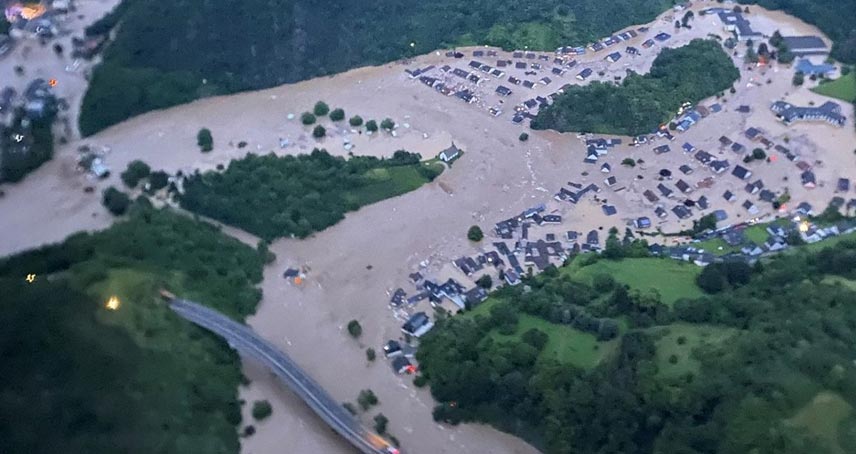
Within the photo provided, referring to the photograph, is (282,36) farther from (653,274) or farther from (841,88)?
(841,88)

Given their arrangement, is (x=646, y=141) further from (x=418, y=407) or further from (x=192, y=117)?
(x=192, y=117)

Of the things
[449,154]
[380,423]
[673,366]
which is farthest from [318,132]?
[673,366]

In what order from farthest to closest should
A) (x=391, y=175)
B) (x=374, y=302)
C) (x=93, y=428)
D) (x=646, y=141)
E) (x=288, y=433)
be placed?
(x=646, y=141) → (x=391, y=175) → (x=374, y=302) → (x=288, y=433) → (x=93, y=428)

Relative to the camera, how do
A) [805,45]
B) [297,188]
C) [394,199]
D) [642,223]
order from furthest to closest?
[805,45] → [394,199] → [297,188] → [642,223]

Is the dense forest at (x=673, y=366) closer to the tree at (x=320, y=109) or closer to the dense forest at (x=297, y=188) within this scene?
the dense forest at (x=297, y=188)

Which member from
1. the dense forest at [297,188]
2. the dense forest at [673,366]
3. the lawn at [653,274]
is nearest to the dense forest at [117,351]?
the dense forest at [297,188]

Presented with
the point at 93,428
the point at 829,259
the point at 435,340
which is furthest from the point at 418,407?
the point at 829,259

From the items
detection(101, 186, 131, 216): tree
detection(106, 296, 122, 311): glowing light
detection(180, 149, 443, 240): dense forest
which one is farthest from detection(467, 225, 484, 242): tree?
detection(101, 186, 131, 216): tree

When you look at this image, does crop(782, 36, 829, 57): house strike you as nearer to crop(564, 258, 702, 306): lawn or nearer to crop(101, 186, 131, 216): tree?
crop(564, 258, 702, 306): lawn
